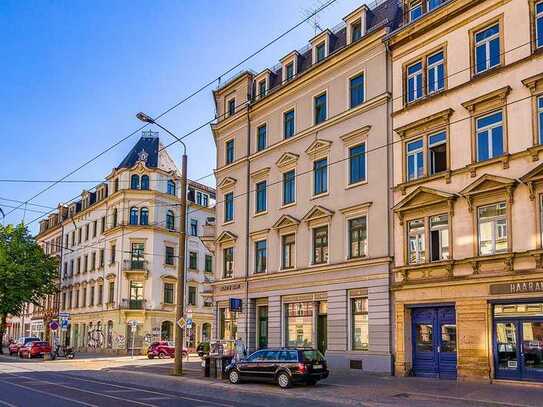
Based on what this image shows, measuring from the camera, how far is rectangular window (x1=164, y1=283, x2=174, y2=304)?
60969 millimetres

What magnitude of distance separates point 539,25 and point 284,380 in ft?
50.1

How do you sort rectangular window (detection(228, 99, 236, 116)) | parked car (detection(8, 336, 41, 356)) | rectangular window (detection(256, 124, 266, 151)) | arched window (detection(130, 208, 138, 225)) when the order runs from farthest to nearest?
Result: 1. arched window (detection(130, 208, 138, 225))
2. parked car (detection(8, 336, 41, 356))
3. rectangular window (detection(228, 99, 236, 116))
4. rectangular window (detection(256, 124, 266, 151))

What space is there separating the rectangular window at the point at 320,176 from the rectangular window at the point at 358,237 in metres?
2.70

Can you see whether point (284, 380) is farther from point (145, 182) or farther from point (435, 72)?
point (145, 182)

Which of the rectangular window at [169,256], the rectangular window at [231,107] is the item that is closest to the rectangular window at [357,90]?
the rectangular window at [231,107]

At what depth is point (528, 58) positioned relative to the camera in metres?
22.2

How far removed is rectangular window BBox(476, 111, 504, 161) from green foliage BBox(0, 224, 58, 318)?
160ft

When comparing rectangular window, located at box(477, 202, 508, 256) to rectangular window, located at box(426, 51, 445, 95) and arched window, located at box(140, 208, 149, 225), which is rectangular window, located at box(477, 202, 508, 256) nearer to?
rectangular window, located at box(426, 51, 445, 95)

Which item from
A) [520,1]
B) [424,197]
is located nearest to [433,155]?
[424,197]

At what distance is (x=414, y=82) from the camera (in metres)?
27.1

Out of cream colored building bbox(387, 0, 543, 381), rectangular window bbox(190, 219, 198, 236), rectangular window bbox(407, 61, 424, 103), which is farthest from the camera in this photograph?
rectangular window bbox(190, 219, 198, 236)

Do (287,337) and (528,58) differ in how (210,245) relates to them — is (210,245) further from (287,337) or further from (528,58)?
(528,58)

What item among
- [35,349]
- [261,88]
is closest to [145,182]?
[35,349]

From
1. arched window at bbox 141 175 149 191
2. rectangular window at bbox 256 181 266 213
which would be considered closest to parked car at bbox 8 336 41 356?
arched window at bbox 141 175 149 191
